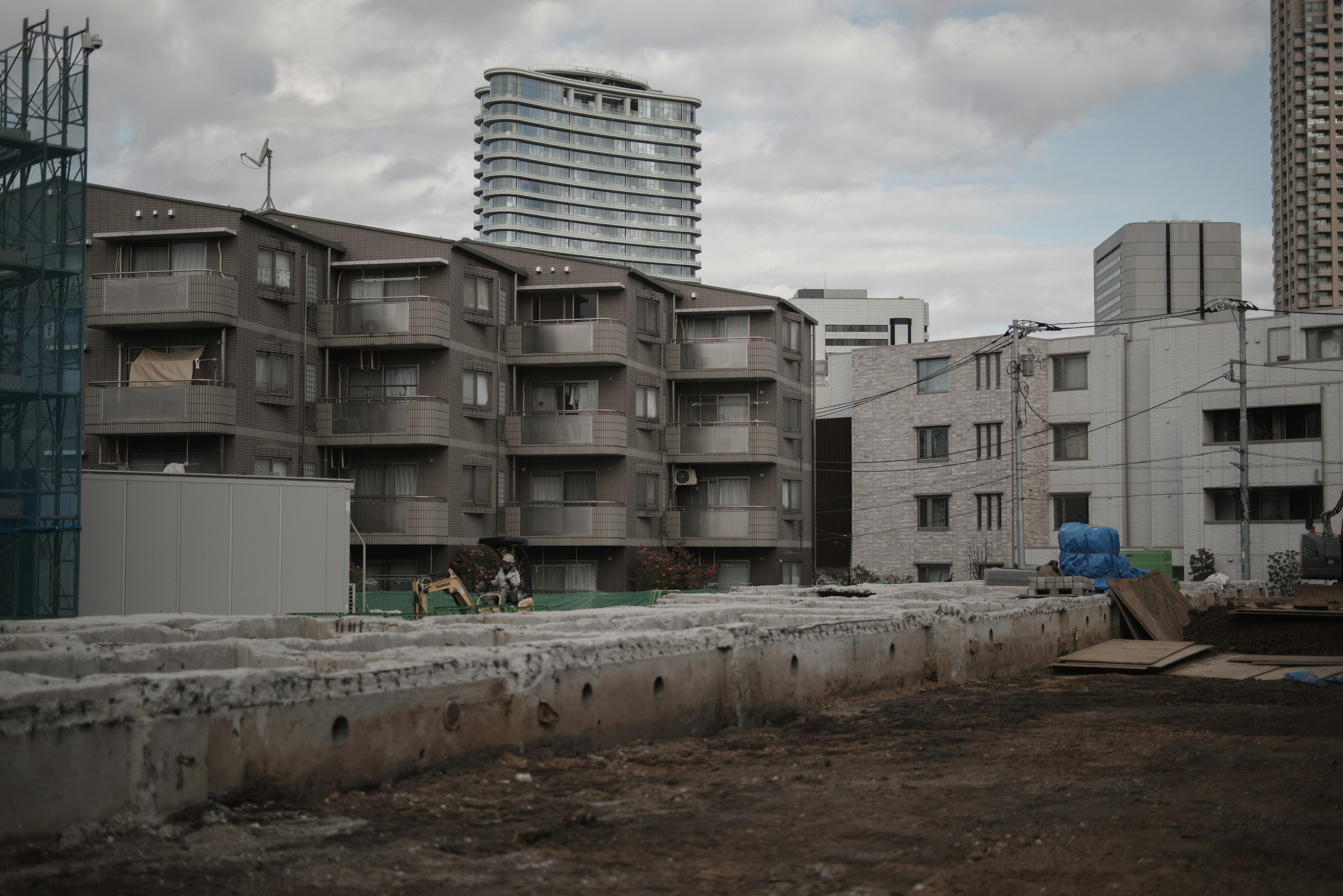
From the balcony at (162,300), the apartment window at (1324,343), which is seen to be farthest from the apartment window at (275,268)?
the apartment window at (1324,343)

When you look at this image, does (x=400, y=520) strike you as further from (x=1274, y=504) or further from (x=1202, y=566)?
(x=1274, y=504)

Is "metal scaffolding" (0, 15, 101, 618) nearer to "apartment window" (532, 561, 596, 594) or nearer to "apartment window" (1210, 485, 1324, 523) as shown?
"apartment window" (532, 561, 596, 594)

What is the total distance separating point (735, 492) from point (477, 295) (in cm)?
1184

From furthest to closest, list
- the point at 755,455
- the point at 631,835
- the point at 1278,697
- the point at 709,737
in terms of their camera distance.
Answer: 1. the point at 755,455
2. the point at 1278,697
3. the point at 709,737
4. the point at 631,835

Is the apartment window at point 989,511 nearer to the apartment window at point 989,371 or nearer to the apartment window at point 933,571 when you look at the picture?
the apartment window at point 933,571

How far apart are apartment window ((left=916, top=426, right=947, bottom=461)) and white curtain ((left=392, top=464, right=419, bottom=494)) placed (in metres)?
23.8

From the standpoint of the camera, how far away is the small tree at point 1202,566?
150 ft

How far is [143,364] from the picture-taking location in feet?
115

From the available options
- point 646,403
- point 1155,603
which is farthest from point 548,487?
point 1155,603

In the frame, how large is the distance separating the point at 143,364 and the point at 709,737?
97.1ft

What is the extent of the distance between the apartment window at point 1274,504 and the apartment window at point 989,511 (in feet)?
26.6

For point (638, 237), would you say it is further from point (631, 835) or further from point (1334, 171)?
point (631, 835)

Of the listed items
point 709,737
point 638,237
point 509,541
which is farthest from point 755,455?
point 638,237

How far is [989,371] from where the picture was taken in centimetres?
5178
